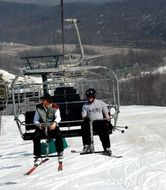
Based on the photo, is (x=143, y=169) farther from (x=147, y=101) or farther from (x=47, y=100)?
(x=147, y=101)

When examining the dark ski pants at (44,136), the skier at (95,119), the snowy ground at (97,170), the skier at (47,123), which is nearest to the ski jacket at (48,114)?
the skier at (47,123)

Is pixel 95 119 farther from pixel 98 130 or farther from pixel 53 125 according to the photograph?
pixel 53 125

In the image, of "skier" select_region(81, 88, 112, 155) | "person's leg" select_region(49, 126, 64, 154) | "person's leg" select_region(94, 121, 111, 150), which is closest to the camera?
"person's leg" select_region(49, 126, 64, 154)

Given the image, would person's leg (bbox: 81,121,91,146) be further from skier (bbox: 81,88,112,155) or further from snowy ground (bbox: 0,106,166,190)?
snowy ground (bbox: 0,106,166,190)

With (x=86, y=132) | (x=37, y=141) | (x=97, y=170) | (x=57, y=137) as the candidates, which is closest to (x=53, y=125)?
(x=57, y=137)

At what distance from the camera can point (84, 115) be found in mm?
13406

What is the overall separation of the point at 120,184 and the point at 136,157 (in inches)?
129

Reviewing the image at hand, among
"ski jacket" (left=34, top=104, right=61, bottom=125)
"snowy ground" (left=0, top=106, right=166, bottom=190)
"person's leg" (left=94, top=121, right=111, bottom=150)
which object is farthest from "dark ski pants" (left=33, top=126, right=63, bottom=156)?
"person's leg" (left=94, top=121, right=111, bottom=150)

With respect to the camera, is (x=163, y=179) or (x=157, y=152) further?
(x=157, y=152)

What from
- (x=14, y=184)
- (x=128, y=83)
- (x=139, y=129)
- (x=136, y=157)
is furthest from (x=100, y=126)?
(x=128, y=83)

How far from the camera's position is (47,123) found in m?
12.7

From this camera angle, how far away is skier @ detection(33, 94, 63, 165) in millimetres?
12617

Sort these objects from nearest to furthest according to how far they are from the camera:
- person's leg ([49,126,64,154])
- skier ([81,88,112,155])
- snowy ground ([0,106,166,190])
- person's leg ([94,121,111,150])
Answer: snowy ground ([0,106,166,190]) < person's leg ([49,126,64,154]) < skier ([81,88,112,155]) < person's leg ([94,121,111,150])

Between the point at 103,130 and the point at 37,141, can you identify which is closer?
the point at 37,141
